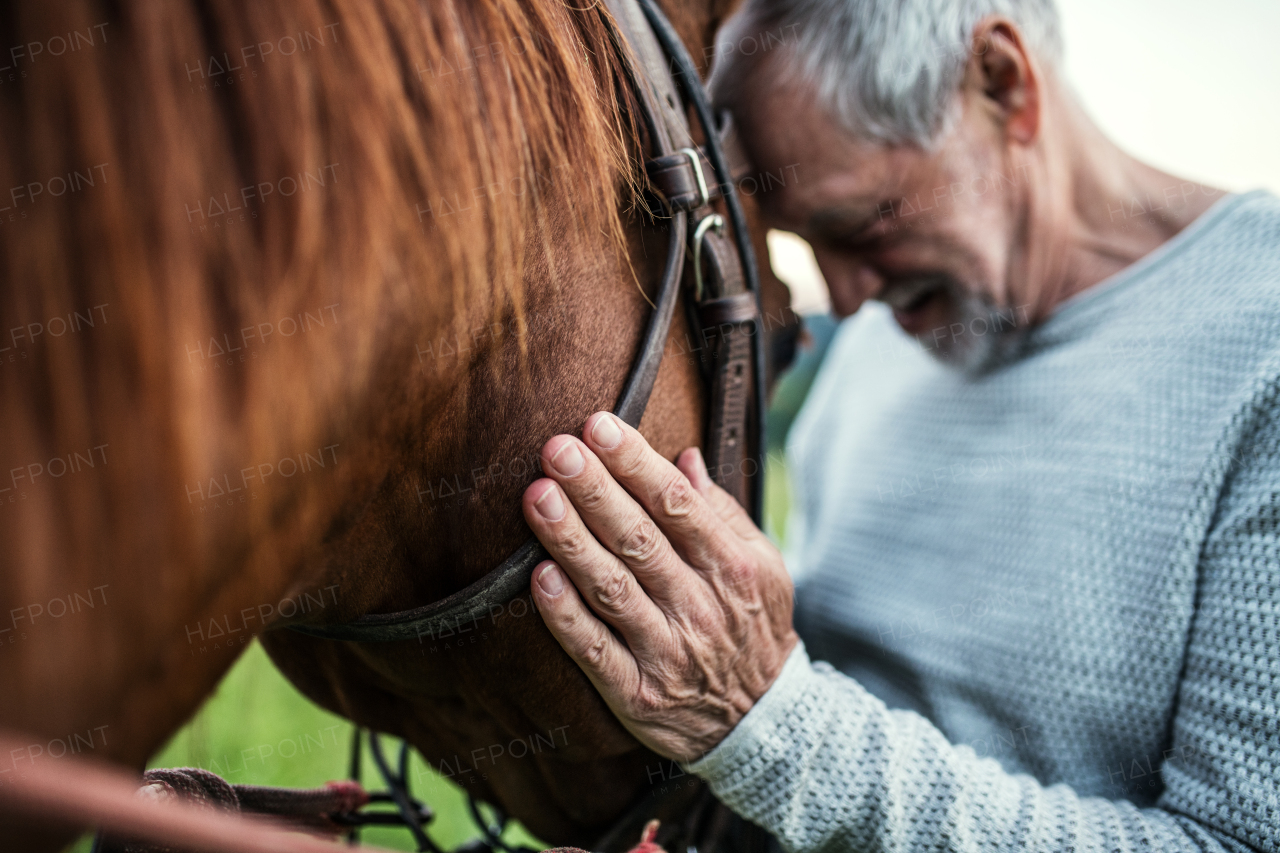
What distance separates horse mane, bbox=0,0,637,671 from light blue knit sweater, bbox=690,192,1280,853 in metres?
0.50

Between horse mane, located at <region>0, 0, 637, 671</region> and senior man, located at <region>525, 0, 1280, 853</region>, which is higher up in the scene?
horse mane, located at <region>0, 0, 637, 671</region>

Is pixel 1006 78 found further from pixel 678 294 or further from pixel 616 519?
pixel 616 519

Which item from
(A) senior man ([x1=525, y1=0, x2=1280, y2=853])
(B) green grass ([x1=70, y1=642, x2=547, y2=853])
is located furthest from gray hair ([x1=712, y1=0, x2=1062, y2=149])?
(B) green grass ([x1=70, y1=642, x2=547, y2=853])

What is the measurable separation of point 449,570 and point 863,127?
741mm

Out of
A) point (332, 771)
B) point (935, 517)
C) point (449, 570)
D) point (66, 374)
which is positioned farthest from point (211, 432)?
point (332, 771)

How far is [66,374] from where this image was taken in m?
0.33

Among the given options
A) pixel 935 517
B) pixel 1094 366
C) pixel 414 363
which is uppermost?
pixel 414 363

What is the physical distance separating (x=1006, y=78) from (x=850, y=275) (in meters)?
0.32

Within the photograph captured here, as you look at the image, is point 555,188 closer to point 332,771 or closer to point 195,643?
point 195,643

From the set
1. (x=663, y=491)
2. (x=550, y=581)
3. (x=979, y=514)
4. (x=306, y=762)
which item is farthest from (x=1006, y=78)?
(x=306, y=762)

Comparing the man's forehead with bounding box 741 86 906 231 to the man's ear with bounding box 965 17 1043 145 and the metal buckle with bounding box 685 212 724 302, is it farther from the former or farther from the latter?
the metal buckle with bounding box 685 212 724 302

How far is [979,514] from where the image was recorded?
3.41 ft

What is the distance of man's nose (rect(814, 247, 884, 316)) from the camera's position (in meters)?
1.10

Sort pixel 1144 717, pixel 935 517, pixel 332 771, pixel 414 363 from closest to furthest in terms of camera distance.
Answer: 1. pixel 414 363
2. pixel 1144 717
3. pixel 935 517
4. pixel 332 771
